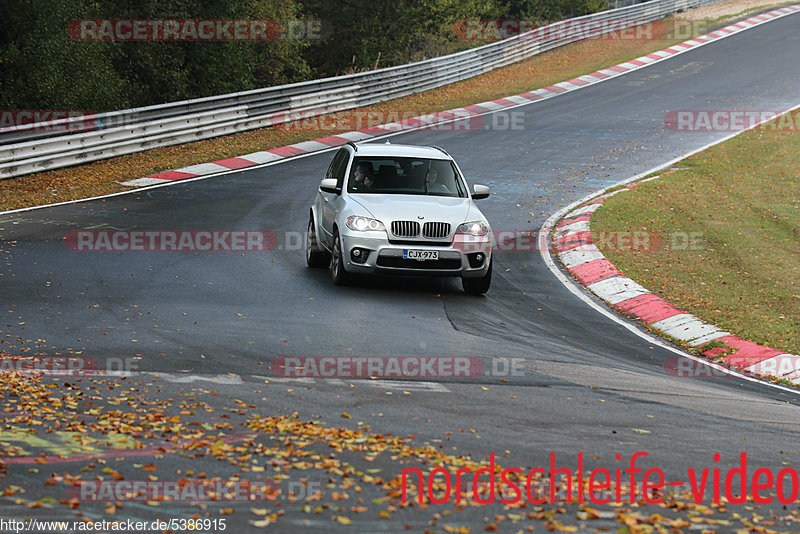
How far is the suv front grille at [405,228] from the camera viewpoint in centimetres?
1191

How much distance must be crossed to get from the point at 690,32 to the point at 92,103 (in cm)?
2699

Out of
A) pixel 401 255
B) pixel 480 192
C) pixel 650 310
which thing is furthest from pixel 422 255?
pixel 650 310

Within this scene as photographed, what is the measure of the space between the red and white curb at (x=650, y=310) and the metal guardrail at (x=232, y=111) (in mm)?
10887

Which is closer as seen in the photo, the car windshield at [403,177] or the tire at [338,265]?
the tire at [338,265]

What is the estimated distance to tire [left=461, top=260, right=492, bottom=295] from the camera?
1231cm

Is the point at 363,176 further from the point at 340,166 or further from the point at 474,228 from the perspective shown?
the point at 474,228

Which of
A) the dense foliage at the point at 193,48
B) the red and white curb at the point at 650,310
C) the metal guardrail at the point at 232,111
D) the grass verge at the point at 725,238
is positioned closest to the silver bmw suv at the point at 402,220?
the red and white curb at the point at 650,310

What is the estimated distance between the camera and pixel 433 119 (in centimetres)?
2789

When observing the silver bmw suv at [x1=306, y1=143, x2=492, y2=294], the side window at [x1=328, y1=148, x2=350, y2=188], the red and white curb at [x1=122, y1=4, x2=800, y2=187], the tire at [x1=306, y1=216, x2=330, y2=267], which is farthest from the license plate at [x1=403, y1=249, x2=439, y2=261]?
the red and white curb at [x1=122, y1=4, x2=800, y2=187]

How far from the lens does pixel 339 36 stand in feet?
147

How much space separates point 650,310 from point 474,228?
99.1 inches

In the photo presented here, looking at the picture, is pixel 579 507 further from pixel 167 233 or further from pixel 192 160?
pixel 192 160

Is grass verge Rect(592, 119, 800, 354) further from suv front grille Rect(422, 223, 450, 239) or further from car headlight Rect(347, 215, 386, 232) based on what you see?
car headlight Rect(347, 215, 386, 232)

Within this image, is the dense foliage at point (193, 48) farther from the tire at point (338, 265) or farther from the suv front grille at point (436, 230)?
the suv front grille at point (436, 230)
